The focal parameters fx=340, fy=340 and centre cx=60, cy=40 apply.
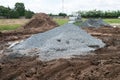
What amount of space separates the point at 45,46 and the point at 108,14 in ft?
261

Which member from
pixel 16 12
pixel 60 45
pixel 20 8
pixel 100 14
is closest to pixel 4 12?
pixel 16 12

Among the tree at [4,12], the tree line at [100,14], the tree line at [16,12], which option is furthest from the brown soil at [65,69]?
the tree line at [100,14]

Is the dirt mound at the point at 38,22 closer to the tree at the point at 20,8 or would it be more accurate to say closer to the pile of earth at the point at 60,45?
the pile of earth at the point at 60,45

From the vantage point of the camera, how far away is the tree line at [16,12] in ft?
255

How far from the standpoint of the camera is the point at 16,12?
81438mm

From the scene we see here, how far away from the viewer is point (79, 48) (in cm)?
1712

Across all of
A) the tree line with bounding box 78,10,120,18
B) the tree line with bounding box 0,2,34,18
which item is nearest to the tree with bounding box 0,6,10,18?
the tree line with bounding box 0,2,34,18

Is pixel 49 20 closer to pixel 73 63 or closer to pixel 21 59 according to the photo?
pixel 21 59

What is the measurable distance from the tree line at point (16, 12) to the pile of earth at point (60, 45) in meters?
59.3

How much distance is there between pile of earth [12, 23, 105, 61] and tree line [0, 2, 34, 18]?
59303mm

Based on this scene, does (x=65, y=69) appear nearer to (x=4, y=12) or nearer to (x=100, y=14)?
(x=4, y=12)

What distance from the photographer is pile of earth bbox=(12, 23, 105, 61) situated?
16.3 metres

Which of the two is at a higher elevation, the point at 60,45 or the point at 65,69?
the point at 60,45

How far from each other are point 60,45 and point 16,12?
65283 mm
